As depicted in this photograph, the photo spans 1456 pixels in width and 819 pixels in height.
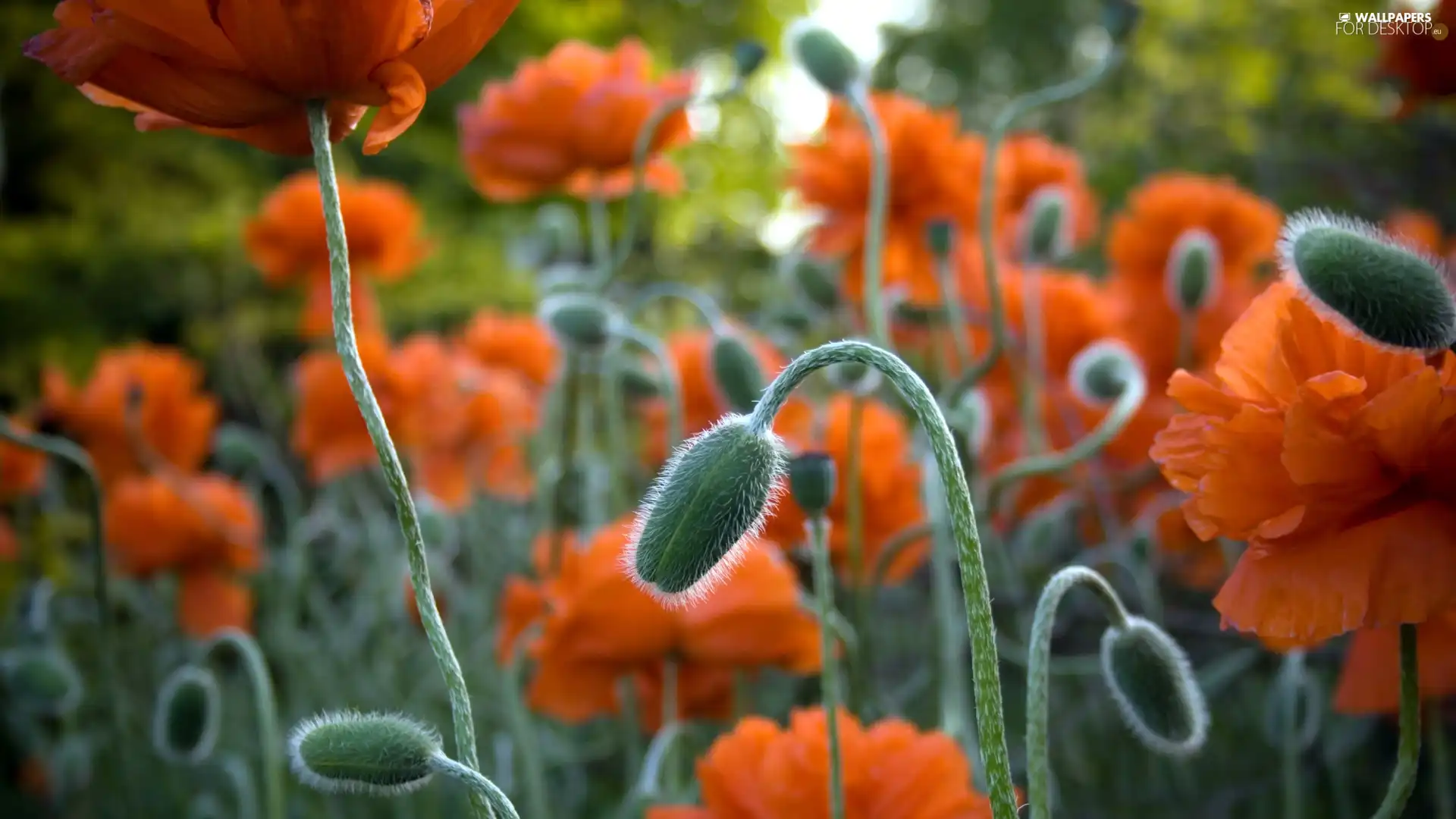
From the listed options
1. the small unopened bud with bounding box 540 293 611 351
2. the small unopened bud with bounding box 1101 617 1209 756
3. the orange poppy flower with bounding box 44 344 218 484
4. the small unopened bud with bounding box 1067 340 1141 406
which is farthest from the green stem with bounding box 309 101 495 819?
the orange poppy flower with bounding box 44 344 218 484

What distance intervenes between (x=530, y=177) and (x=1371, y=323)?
1233 millimetres

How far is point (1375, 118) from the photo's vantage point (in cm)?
272

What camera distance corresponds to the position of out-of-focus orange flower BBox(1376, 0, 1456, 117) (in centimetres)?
163

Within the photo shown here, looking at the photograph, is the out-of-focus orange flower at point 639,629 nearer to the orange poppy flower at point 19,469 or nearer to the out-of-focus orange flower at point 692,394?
the out-of-focus orange flower at point 692,394

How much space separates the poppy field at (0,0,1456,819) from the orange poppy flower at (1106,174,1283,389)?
0.01 m

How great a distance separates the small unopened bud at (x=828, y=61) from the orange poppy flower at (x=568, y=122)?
0.27m

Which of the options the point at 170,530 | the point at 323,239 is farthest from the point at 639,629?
the point at 323,239

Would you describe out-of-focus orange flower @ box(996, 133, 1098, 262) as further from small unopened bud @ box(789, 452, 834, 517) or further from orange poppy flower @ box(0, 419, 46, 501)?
orange poppy flower @ box(0, 419, 46, 501)

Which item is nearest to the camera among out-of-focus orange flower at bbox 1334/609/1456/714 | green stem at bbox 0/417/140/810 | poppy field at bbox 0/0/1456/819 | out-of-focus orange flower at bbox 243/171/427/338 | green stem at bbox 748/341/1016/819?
green stem at bbox 748/341/1016/819

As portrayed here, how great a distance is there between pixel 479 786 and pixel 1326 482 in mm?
440

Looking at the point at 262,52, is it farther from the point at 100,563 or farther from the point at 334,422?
the point at 334,422

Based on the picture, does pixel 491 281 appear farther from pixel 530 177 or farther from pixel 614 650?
pixel 614 650

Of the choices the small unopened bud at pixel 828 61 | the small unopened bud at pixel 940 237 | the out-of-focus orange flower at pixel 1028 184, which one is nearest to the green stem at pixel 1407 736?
the small unopened bud at pixel 828 61

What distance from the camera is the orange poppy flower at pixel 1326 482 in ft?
2.04
